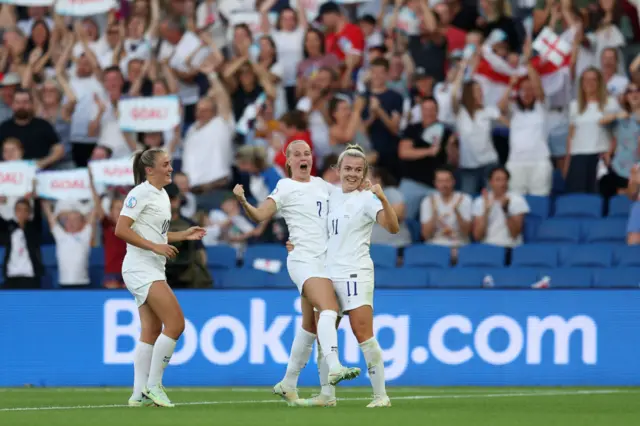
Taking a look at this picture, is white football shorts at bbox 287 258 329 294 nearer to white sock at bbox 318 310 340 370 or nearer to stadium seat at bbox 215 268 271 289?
white sock at bbox 318 310 340 370

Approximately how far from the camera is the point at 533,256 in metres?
14.7

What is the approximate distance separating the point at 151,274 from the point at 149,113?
21.6 feet

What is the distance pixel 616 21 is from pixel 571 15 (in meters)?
0.71

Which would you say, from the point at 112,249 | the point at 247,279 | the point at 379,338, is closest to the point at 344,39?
the point at 247,279

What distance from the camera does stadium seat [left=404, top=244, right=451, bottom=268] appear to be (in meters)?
14.8

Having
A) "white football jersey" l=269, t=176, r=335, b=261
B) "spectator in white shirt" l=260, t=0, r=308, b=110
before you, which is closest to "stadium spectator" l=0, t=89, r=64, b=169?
"spectator in white shirt" l=260, t=0, r=308, b=110

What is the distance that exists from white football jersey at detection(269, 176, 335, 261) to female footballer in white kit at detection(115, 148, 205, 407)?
714mm

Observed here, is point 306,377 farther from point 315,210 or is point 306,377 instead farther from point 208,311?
point 315,210

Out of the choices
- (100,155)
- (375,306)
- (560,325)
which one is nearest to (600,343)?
(560,325)

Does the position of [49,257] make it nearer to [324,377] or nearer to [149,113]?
[149,113]

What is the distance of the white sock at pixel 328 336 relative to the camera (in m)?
9.09

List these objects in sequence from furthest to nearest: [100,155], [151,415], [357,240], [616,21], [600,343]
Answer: [616,21] < [100,155] < [600,343] < [357,240] < [151,415]

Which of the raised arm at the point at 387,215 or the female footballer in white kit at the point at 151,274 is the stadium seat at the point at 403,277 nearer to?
the female footballer in white kit at the point at 151,274

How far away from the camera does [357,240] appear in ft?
30.9
